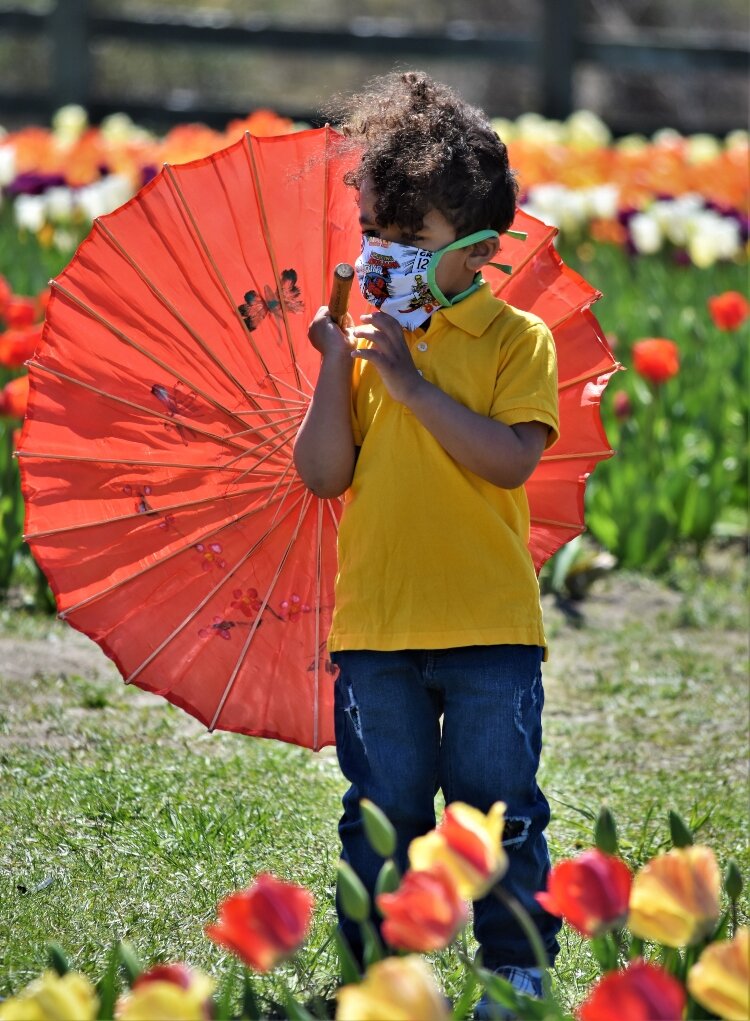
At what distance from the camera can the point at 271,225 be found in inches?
93.6

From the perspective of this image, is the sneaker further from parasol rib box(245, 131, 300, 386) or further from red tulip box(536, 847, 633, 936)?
parasol rib box(245, 131, 300, 386)

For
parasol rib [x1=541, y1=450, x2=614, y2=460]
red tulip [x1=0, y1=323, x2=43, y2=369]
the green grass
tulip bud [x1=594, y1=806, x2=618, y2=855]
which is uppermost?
red tulip [x1=0, y1=323, x2=43, y2=369]

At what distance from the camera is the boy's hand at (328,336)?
2146 mm

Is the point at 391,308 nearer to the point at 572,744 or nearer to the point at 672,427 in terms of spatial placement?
the point at 572,744

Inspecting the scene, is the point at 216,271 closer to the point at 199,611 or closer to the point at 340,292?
the point at 340,292

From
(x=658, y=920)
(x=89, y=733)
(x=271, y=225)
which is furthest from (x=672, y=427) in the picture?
(x=658, y=920)

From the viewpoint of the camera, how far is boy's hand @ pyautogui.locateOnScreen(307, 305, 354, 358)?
2.15 meters

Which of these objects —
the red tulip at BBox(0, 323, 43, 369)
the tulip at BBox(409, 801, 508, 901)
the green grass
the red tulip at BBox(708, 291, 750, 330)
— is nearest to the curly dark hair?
the tulip at BBox(409, 801, 508, 901)

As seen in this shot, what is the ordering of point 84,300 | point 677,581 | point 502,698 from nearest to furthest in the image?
point 502,698, point 84,300, point 677,581

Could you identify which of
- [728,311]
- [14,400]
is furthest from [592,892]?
[728,311]

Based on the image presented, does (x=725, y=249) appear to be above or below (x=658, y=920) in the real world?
above

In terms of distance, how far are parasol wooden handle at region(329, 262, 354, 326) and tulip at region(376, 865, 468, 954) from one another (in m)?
0.99

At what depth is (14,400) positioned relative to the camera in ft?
13.7

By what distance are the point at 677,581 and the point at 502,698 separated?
9.86 ft
